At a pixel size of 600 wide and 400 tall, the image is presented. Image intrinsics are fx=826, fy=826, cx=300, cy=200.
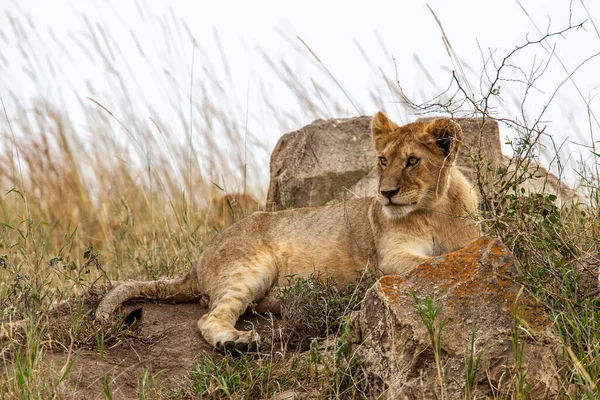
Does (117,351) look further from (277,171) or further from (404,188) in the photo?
(277,171)

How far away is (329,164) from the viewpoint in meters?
7.79

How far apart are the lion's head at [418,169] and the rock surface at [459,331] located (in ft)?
3.90

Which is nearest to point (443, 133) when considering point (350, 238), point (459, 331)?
point (350, 238)

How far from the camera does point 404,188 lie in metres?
5.55

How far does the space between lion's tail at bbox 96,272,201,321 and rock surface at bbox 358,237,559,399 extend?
197 cm

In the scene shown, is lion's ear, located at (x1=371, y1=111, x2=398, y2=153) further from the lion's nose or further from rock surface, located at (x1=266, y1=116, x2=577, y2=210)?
rock surface, located at (x1=266, y1=116, x2=577, y2=210)

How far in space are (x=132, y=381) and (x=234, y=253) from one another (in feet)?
5.49

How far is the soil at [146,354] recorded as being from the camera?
444 cm

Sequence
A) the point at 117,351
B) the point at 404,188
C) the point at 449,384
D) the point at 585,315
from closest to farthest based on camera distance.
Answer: the point at 449,384 → the point at 585,315 → the point at 117,351 → the point at 404,188

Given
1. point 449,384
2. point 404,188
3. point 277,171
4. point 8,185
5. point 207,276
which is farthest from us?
point 8,185

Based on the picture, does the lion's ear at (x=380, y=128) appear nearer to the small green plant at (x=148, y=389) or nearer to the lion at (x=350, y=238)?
the lion at (x=350, y=238)

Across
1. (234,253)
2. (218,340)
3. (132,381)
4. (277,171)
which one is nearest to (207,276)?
(234,253)

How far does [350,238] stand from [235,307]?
1045 mm

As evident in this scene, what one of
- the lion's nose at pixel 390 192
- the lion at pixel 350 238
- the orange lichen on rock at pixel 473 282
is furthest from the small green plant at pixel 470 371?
the lion's nose at pixel 390 192
